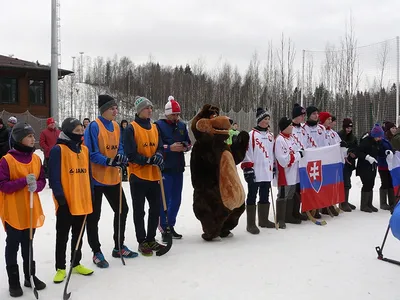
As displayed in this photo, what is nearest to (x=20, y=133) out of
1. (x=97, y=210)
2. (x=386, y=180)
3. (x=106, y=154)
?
(x=106, y=154)

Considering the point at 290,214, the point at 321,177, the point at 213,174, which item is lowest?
the point at 290,214

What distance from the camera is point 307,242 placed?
5445 mm

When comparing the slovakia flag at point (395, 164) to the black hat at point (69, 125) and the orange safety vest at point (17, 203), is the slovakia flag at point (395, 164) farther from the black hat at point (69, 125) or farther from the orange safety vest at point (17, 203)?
the orange safety vest at point (17, 203)

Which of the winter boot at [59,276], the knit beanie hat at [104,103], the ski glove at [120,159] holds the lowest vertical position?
the winter boot at [59,276]

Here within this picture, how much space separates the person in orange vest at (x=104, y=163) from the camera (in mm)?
4422

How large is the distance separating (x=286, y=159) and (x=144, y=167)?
249 cm

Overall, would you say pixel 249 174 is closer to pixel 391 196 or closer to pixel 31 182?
pixel 31 182

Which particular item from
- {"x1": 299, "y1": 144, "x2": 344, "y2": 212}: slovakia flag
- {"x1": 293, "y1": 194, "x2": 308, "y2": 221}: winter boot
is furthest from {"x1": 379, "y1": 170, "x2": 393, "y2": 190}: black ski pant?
{"x1": 293, "y1": 194, "x2": 308, "y2": 221}: winter boot

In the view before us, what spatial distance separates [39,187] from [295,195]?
440 cm

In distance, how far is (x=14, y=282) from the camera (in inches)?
147

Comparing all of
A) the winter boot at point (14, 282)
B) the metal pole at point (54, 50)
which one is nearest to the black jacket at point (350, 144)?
the winter boot at point (14, 282)

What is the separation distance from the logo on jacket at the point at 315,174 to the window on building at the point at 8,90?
82.3ft

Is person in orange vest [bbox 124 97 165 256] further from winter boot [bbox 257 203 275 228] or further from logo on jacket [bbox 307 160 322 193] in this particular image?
logo on jacket [bbox 307 160 322 193]

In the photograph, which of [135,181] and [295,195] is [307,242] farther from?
[135,181]
